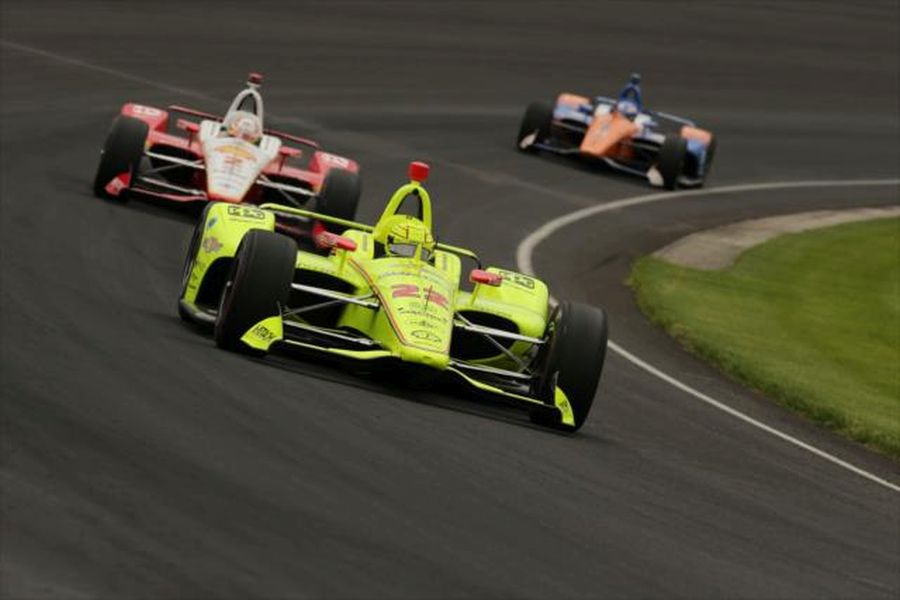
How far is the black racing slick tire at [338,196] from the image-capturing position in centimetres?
2103

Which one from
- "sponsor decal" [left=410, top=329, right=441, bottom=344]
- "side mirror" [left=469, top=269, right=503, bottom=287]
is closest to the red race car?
"side mirror" [left=469, top=269, right=503, bottom=287]

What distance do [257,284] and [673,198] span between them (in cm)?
1666

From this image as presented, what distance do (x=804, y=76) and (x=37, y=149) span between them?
71.2 feet

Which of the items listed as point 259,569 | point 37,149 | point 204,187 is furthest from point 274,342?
point 37,149

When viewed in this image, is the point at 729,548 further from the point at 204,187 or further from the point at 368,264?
the point at 204,187

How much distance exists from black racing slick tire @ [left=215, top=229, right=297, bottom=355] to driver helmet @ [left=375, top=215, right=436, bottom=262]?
4.09 ft

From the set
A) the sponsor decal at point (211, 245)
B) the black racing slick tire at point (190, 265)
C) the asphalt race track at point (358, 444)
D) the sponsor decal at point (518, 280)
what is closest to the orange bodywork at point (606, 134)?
the asphalt race track at point (358, 444)

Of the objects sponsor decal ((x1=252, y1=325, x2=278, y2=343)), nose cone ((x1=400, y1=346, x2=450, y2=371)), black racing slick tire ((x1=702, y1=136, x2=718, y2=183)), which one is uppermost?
nose cone ((x1=400, y1=346, x2=450, y2=371))

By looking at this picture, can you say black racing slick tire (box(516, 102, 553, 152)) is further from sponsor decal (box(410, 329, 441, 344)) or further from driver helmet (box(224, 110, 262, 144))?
sponsor decal (box(410, 329, 441, 344))

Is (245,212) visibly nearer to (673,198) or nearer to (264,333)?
(264,333)

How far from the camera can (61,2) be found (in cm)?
3519

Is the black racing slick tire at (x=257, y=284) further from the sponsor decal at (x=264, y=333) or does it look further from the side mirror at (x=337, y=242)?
the side mirror at (x=337, y=242)

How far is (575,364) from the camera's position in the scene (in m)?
14.7

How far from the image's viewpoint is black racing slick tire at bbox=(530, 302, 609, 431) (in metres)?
14.7
